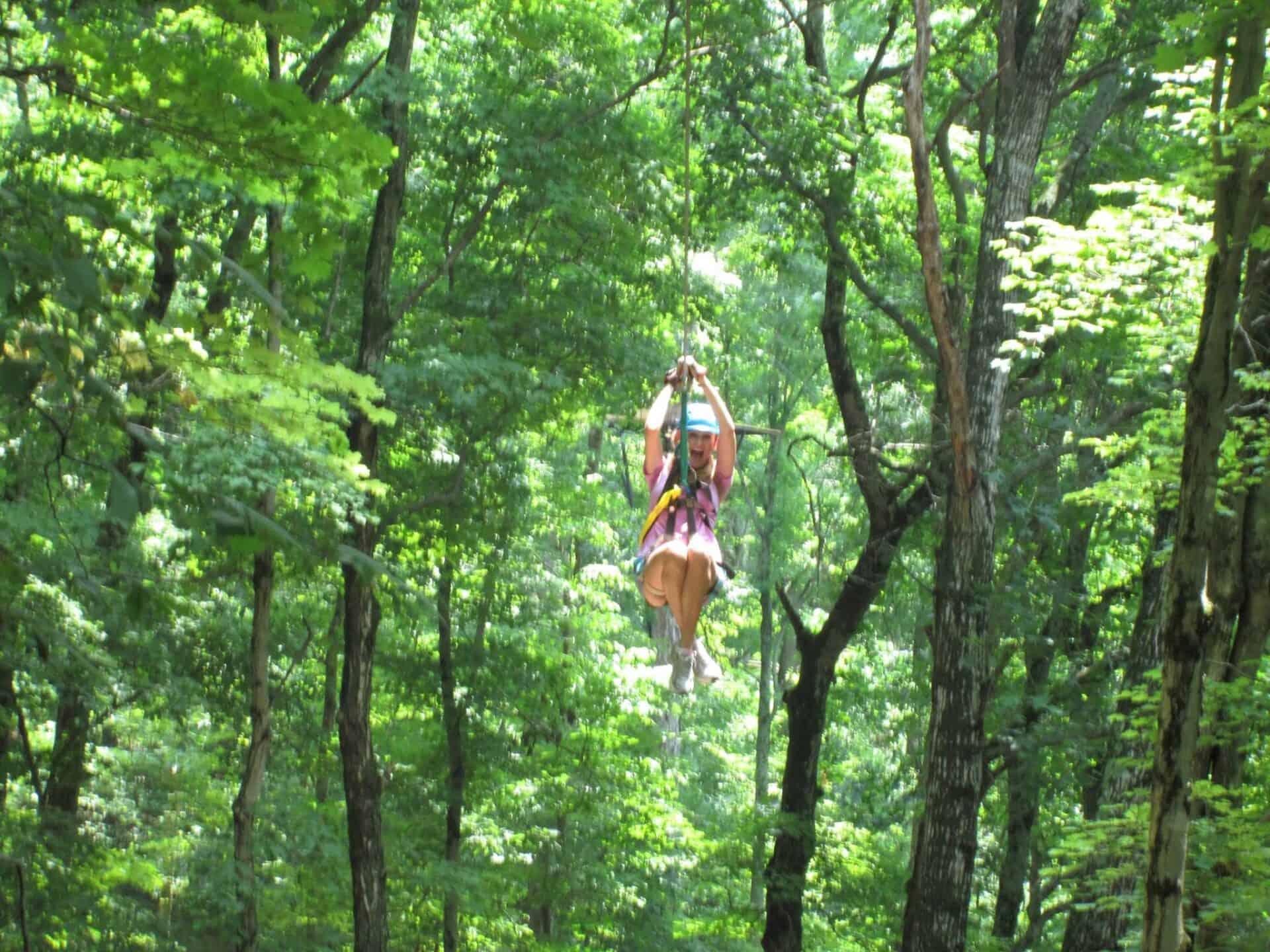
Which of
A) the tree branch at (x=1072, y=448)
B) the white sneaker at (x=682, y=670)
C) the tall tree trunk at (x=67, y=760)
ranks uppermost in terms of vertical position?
the tree branch at (x=1072, y=448)

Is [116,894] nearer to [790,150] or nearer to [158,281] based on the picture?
[158,281]

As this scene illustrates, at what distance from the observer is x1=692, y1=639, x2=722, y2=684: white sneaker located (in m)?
6.93

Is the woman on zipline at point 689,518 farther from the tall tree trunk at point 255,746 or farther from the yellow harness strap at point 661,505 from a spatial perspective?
the tall tree trunk at point 255,746

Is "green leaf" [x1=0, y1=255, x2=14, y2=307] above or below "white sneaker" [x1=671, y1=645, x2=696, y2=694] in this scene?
above

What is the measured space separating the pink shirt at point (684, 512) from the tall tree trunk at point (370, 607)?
244 cm

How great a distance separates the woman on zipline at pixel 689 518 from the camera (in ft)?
21.0

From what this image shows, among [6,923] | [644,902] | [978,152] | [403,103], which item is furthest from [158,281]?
[644,902]

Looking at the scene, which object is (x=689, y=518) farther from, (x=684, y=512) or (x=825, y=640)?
Result: (x=825, y=640)

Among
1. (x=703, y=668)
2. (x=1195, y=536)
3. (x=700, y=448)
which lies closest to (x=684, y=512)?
(x=700, y=448)

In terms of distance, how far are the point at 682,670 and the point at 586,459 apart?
10.4m

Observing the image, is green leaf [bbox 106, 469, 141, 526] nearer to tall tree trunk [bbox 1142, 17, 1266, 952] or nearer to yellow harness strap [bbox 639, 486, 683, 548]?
tall tree trunk [bbox 1142, 17, 1266, 952]

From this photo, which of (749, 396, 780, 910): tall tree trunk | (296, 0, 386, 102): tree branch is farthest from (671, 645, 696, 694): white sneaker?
(749, 396, 780, 910): tall tree trunk

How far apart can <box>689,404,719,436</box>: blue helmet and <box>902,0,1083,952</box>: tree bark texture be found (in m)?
1.59

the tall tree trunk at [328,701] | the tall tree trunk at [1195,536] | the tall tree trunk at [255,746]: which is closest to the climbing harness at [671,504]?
the tall tree trunk at [1195,536]
